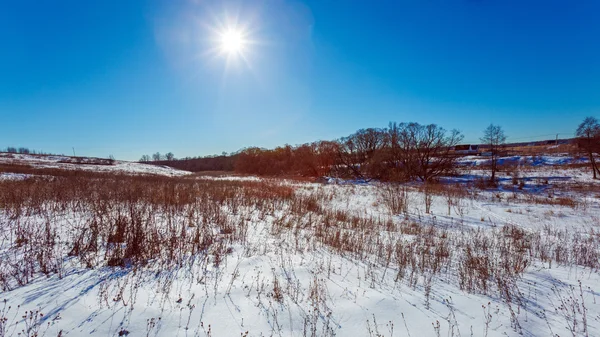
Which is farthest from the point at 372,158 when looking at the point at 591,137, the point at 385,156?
the point at 591,137

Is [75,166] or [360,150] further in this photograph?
[75,166]

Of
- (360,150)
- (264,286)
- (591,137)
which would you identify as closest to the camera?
(264,286)

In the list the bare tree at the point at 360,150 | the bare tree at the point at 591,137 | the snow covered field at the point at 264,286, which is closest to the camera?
the snow covered field at the point at 264,286

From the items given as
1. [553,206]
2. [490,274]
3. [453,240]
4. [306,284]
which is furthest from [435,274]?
[553,206]

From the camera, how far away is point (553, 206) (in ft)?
42.4

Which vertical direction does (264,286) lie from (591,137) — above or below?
below

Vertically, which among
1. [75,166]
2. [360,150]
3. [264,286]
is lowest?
[264,286]

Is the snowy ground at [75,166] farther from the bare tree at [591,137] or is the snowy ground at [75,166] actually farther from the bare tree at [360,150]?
the bare tree at [591,137]

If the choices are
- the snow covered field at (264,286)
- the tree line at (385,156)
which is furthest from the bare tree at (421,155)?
the snow covered field at (264,286)

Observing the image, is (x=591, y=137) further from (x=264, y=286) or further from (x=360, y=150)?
(x=264, y=286)

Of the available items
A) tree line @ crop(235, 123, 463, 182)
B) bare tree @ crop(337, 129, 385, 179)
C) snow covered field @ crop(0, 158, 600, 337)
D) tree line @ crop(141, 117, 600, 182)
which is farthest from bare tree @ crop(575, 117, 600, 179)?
snow covered field @ crop(0, 158, 600, 337)

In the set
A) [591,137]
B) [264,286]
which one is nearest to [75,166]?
[264,286]

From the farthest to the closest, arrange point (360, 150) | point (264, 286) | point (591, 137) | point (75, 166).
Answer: point (75, 166) → point (360, 150) → point (591, 137) → point (264, 286)

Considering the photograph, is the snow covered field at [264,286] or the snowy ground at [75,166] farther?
the snowy ground at [75,166]
